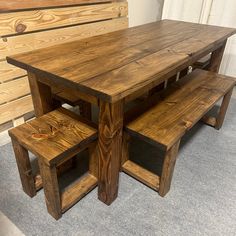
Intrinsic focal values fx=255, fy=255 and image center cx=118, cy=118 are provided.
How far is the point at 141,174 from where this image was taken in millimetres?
1453

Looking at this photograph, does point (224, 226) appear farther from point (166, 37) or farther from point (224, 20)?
point (224, 20)

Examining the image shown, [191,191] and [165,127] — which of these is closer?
[165,127]

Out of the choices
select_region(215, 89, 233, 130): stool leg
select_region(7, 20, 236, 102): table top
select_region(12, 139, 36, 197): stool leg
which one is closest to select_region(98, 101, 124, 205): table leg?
select_region(7, 20, 236, 102): table top

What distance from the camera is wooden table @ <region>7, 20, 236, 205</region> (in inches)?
40.6

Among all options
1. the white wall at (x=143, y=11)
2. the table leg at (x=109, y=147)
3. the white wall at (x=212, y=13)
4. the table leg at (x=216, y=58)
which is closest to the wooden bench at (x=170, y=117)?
the table leg at (x=109, y=147)

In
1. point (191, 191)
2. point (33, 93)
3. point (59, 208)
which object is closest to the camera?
point (59, 208)

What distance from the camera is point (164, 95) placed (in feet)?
5.23

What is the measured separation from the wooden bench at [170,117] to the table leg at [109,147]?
0.46ft

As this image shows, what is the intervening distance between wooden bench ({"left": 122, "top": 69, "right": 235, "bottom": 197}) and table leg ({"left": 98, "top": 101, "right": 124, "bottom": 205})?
14 cm

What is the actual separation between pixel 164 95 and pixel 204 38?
49 cm

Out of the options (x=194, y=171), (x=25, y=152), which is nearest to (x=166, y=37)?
(x=194, y=171)

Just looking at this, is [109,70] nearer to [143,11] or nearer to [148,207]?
[148,207]

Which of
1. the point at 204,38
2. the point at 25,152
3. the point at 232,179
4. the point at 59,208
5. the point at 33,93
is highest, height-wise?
the point at 204,38

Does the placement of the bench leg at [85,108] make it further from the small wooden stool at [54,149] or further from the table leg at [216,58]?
the table leg at [216,58]
